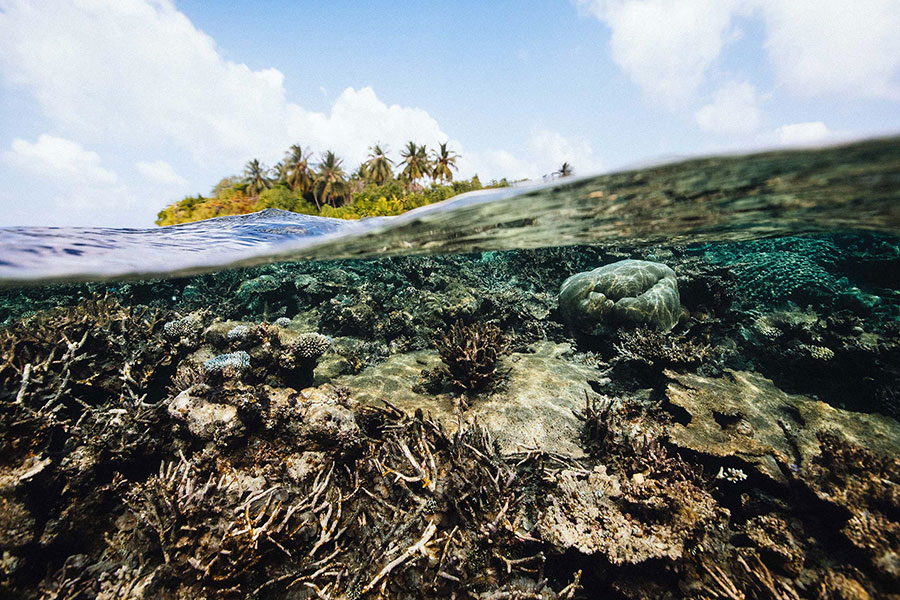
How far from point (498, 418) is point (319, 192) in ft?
109

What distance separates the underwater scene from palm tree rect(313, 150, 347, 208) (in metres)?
23.5

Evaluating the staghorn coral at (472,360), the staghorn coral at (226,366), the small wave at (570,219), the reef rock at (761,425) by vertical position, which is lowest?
the reef rock at (761,425)

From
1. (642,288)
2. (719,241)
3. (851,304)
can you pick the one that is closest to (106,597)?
(642,288)

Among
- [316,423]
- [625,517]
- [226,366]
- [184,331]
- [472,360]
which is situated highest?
[184,331]

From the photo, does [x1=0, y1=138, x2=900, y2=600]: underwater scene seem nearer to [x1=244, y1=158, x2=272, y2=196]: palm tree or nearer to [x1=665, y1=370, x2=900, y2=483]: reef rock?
[x1=665, y1=370, x2=900, y2=483]: reef rock

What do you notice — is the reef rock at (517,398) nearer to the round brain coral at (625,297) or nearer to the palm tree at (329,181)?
the round brain coral at (625,297)

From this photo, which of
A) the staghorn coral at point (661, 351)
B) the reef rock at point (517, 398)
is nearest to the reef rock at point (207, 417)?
the reef rock at point (517, 398)

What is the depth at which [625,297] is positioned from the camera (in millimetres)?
8734

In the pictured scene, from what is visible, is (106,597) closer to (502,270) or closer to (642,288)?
(642,288)

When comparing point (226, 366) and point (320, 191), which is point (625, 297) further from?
point (320, 191)

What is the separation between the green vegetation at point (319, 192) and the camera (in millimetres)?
26766

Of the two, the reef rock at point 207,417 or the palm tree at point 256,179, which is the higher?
the palm tree at point 256,179

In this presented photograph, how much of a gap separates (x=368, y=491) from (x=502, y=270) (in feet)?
39.0

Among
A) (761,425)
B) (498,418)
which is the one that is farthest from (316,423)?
(761,425)
